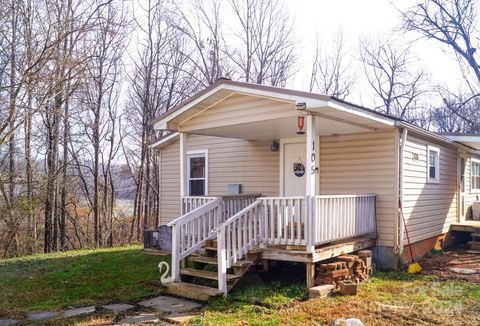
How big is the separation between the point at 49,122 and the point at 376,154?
11510mm

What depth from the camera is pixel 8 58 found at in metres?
10.7

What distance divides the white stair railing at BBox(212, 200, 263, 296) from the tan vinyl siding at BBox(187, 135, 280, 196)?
3.38m

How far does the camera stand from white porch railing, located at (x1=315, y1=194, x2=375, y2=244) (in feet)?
21.7

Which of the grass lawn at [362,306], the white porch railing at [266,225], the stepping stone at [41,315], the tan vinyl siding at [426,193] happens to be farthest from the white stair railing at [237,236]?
the tan vinyl siding at [426,193]

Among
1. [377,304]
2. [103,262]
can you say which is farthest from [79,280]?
[377,304]

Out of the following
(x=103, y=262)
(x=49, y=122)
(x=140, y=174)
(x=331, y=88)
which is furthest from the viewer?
(x=331, y=88)

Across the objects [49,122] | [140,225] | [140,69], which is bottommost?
[140,225]

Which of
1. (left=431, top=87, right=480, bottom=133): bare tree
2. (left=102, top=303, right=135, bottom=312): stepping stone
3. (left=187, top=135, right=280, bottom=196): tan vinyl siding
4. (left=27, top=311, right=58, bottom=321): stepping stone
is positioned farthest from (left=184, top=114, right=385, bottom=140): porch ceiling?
(left=431, top=87, right=480, bottom=133): bare tree

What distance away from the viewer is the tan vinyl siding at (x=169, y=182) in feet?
42.1

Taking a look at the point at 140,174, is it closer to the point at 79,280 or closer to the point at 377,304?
the point at 79,280

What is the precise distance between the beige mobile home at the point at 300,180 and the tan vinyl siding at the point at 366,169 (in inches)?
0.8

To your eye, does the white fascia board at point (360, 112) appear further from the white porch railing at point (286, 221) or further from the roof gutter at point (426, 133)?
the white porch railing at point (286, 221)

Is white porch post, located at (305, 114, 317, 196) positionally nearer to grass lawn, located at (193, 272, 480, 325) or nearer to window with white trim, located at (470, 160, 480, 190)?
grass lawn, located at (193, 272, 480, 325)

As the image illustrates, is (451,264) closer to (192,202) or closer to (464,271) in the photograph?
(464,271)
